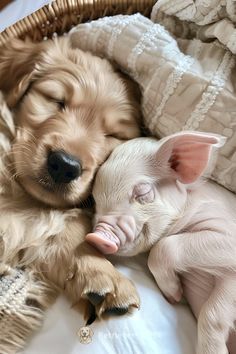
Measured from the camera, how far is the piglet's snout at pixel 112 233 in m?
1.15

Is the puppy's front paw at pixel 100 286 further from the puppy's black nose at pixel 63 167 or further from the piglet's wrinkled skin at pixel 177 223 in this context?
the puppy's black nose at pixel 63 167

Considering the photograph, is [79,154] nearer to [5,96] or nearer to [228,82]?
[5,96]

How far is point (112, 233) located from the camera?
1.18m

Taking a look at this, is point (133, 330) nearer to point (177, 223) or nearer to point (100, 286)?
point (100, 286)

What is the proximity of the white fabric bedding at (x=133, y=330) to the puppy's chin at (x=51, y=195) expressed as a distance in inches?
7.8

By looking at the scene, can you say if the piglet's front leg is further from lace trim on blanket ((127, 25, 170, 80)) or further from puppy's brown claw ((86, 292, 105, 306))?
lace trim on blanket ((127, 25, 170, 80))

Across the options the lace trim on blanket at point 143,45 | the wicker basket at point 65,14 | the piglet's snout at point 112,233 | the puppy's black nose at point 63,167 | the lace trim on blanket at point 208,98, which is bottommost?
the piglet's snout at point 112,233

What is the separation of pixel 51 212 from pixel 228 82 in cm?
56

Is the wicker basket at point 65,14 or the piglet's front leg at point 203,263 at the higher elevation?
the wicker basket at point 65,14

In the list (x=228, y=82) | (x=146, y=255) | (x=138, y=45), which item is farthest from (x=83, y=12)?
(x=146, y=255)

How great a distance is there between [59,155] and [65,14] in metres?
0.65

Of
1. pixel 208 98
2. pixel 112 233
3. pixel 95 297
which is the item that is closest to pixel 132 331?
pixel 95 297

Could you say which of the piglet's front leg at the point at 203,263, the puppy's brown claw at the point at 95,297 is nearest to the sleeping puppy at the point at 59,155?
the puppy's brown claw at the point at 95,297

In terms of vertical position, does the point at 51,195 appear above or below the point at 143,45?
below
